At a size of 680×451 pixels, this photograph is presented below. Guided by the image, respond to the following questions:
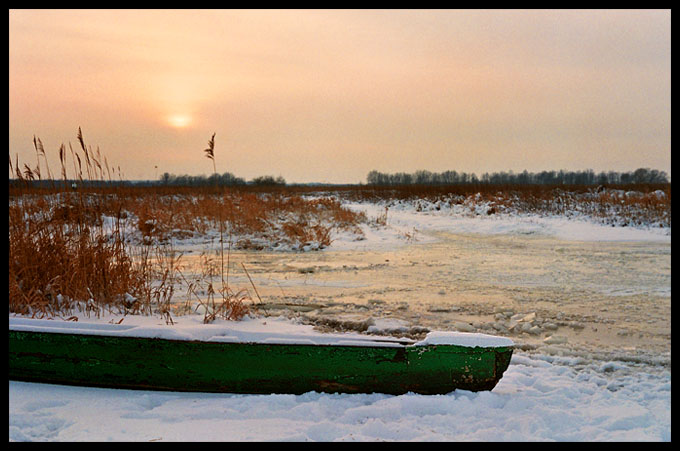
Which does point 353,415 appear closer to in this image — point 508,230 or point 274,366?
point 274,366

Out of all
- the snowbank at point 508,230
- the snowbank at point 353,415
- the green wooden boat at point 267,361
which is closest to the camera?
the snowbank at point 353,415

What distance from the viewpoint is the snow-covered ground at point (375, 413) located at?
258 cm

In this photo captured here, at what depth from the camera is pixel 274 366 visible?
3.06 meters

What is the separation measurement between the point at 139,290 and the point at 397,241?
741 centimetres

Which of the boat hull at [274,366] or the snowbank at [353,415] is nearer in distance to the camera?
the snowbank at [353,415]

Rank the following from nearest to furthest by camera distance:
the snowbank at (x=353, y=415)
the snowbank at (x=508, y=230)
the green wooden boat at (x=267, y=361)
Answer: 1. the snowbank at (x=353, y=415)
2. the green wooden boat at (x=267, y=361)
3. the snowbank at (x=508, y=230)

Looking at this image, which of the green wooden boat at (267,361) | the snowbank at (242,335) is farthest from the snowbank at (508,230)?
the green wooden boat at (267,361)

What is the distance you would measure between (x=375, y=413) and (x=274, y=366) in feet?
2.28

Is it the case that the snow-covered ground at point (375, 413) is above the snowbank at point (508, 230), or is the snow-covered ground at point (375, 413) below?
below

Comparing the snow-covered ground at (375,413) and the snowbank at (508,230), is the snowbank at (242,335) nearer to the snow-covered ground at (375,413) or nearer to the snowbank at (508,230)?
the snow-covered ground at (375,413)

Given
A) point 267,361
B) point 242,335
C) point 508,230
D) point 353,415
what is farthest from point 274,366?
point 508,230

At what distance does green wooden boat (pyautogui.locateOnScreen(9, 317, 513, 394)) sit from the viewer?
119 inches
